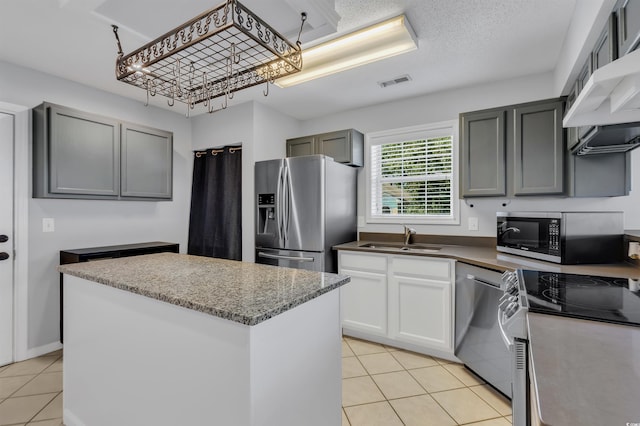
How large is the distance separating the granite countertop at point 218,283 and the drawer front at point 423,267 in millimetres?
1353

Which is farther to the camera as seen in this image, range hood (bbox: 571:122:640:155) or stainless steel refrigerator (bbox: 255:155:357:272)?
stainless steel refrigerator (bbox: 255:155:357:272)

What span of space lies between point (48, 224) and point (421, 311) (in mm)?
3437

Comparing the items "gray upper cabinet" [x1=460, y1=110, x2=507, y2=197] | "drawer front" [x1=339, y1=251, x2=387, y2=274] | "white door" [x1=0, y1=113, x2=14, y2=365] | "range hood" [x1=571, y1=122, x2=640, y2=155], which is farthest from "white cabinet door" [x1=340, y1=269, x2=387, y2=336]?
"white door" [x1=0, y1=113, x2=14, y2=365]

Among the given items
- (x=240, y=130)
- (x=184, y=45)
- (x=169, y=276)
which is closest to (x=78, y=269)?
(x=169, y=276)

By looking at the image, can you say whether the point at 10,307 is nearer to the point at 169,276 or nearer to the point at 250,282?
the point at 169,276

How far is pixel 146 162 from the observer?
3229mm

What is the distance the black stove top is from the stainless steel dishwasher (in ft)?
1.35

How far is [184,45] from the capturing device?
1.33 m

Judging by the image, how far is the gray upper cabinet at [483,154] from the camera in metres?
2.54

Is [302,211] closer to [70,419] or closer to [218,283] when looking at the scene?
[218,283]

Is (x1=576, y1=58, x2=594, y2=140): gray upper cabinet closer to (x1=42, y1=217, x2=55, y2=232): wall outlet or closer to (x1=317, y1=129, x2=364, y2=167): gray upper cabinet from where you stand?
(x1=317, y1=129, x2=364, y2=167): gray upper cabinet

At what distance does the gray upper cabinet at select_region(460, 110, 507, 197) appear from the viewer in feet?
8.33

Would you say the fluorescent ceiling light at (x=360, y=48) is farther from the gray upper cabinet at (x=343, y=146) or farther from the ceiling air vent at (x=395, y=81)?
the gray upper cabinet at (x=343, y=146)

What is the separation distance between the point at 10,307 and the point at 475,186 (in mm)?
4124
